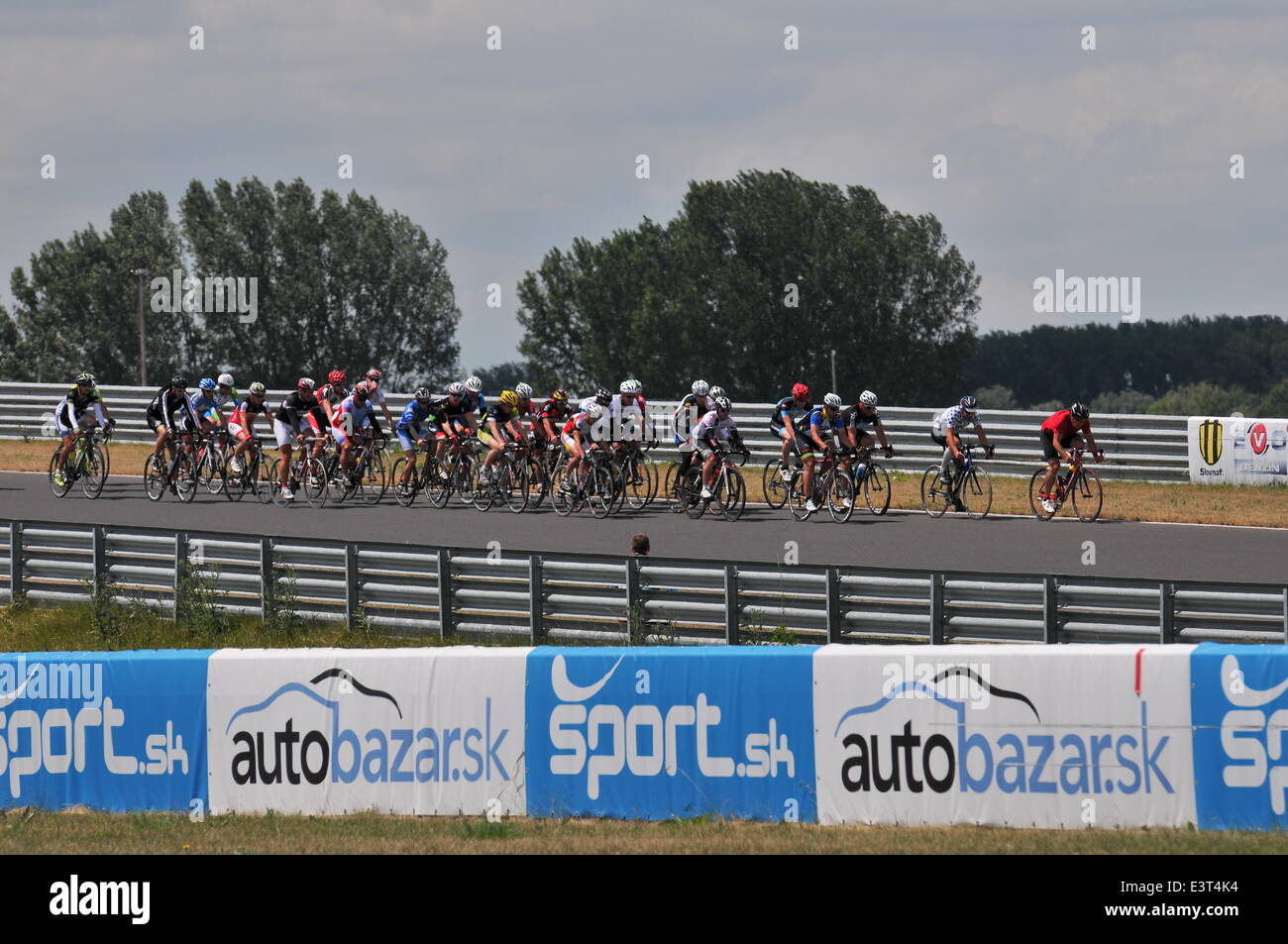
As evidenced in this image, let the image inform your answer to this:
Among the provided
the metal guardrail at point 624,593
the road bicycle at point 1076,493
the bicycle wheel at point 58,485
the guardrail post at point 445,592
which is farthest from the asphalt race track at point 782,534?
the guardrail post at point 445,592

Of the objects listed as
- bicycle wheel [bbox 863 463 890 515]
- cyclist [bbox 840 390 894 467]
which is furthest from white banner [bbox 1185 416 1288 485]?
cyclist [bbox 840 390 894 467]

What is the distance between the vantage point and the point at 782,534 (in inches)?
813

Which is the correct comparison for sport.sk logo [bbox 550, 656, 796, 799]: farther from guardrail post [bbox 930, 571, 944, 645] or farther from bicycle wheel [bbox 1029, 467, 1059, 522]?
bicycle wheel [bbox 1029, 467, 1059, 522]

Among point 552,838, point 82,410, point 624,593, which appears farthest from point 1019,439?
point 552,838

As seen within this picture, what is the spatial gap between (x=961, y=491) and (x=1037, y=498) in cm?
100

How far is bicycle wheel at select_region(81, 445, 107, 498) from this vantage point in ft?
80.6

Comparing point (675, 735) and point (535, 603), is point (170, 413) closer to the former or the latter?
point (535, 603)

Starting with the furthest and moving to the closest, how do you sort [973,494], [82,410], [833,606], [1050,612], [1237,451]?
[1237,451], [82,410], [973,494], [833,606], [1050,612]

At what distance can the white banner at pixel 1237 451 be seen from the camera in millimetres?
24703

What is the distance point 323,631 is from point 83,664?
5.04 metres

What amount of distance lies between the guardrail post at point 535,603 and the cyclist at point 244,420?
885 centimetres

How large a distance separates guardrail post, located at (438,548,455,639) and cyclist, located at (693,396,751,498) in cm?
599
